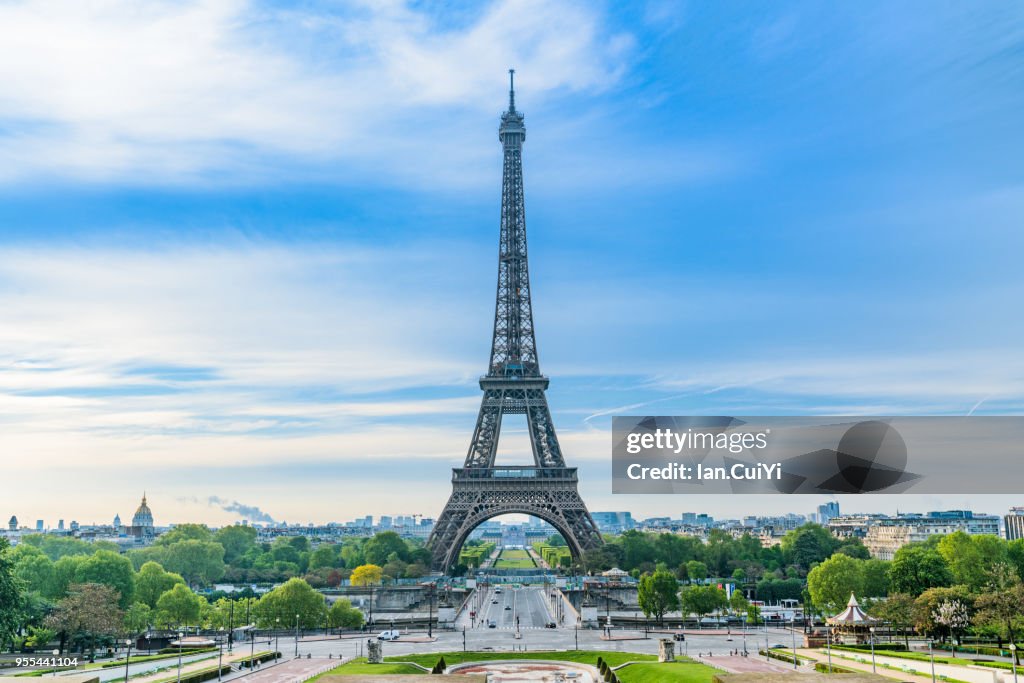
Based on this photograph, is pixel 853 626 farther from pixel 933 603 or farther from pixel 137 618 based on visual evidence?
pixel 137 618

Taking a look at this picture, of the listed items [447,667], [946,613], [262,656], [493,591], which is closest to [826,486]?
[946,613]

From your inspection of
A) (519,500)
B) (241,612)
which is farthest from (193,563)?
(519,500)

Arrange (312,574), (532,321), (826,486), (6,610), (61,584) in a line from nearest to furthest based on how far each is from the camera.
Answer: (6,610)
(826,486)
(61,584)
(532,321)
(312,574)

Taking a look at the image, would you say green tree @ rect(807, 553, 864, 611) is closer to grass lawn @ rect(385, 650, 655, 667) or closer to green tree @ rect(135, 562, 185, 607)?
grass lawn @ rect(385, 650, 655, 667)

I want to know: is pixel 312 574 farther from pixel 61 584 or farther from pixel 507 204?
pixel 507 204

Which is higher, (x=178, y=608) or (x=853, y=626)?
(x=178, y=608)

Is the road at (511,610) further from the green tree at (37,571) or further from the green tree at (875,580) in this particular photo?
the green tree at (37,571)

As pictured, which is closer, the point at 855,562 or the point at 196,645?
the point at 196,645

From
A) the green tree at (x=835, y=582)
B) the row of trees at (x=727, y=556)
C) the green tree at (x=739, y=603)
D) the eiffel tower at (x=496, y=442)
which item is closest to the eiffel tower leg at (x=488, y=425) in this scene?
the eiffel tower at (x=496, y=442)
